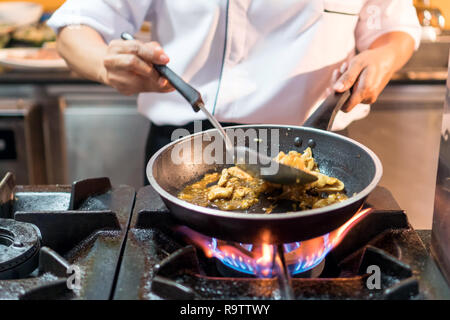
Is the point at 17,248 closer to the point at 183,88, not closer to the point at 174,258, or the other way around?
the point at 174,258

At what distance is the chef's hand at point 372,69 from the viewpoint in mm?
1168

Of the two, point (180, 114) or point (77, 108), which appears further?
point (77, 108)

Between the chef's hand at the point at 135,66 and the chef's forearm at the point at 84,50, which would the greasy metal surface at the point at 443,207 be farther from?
the chef's forearm at the point at 84,50

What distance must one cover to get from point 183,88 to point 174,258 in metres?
0.36

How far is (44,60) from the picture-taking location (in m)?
2.17

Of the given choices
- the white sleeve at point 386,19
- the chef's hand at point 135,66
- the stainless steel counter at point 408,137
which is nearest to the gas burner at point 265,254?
the chef's hand at point 135,66

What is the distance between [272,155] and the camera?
1113 millimetres

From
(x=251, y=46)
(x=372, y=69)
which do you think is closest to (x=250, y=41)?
(x=251, y=46)

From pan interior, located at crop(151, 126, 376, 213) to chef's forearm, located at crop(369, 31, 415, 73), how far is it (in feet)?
1.33

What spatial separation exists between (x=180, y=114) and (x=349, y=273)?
0.72m

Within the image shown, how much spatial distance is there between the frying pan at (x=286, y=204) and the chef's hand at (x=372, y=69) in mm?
38

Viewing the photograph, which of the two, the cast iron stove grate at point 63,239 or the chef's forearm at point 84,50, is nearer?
the cast iron stove grate at point 63,239
